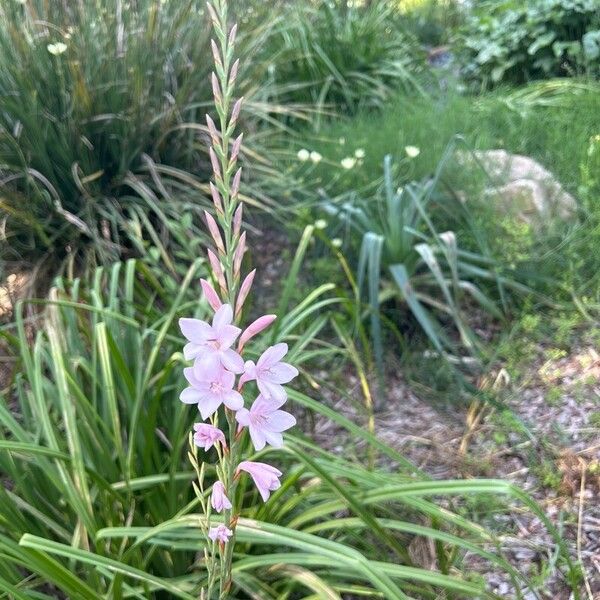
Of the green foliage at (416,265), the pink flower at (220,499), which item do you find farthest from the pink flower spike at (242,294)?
the green foliage at (416,265)

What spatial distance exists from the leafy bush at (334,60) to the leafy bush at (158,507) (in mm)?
3190

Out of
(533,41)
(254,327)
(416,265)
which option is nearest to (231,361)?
(254,327)

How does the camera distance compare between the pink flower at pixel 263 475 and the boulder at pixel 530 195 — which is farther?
the boulder at pixel 530 195

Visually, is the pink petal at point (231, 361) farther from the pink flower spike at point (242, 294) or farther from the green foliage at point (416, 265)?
the green foliage at point (416, 265)

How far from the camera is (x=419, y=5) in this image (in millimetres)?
7570

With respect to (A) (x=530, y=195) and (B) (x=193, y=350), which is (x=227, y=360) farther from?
(A) (x=530, y=195)

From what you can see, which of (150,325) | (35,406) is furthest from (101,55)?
(35,406)

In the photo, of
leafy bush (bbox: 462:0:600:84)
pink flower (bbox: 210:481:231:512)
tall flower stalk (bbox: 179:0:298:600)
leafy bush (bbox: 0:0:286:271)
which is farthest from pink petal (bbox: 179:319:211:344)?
leafy bush (bbox: 462:0:600:84)

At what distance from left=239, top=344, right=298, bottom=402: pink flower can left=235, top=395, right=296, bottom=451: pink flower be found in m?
0.02

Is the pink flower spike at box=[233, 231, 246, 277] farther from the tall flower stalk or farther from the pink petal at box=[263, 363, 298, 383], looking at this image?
the pink petal at box=[263, 363, 298, 383]

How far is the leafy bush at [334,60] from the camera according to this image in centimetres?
511

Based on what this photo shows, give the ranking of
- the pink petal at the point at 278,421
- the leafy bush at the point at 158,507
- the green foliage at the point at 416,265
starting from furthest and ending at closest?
the green foliage at the point at 416,265 < the leafy bush at the point at 158,507 < the pink petal at the point at 278,421

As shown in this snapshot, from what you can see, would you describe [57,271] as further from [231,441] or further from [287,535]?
[231,441]

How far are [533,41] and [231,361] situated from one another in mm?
4999
